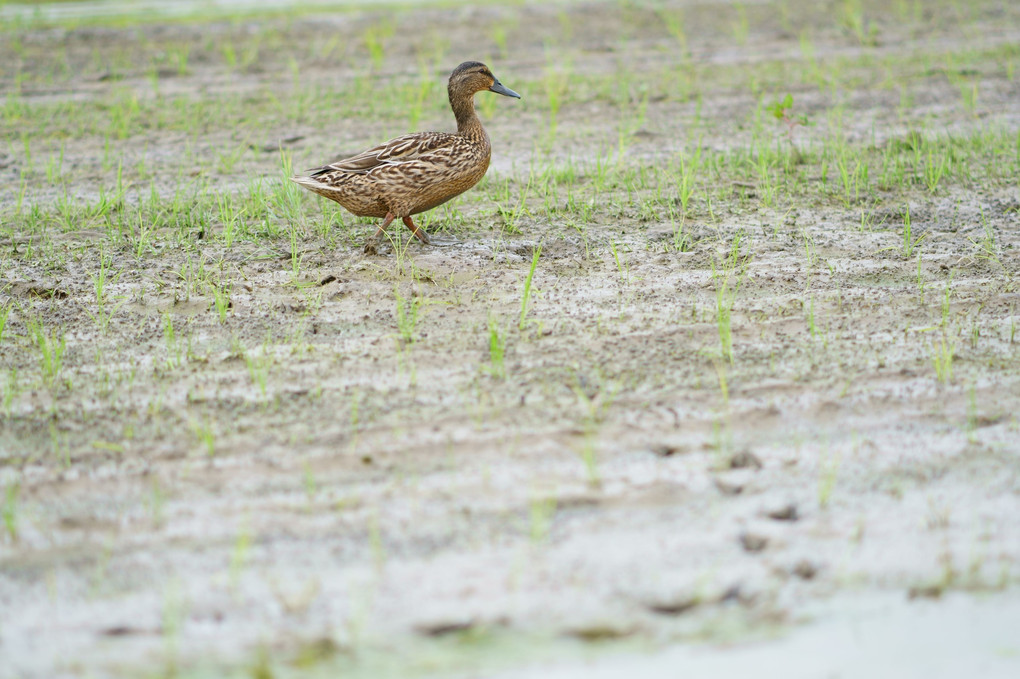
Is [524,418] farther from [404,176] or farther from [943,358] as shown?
[404,176]

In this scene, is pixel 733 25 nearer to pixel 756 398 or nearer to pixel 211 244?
pixel 211 244

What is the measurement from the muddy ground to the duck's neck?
0.49 metres

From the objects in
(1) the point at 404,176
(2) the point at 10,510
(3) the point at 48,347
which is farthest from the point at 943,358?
(3) the point at 48,347

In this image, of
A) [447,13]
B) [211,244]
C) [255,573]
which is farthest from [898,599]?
[447,13]

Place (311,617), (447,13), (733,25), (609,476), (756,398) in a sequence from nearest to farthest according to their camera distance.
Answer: (311,617), (609,476), (756,398), (733,25), (447,13)

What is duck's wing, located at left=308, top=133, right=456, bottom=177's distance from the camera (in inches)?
197

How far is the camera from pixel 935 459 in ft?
10.4

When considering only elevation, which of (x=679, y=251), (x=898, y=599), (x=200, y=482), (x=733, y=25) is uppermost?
(x=733, y=25)

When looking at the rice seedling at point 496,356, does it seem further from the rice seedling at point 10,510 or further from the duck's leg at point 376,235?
the rice seedling at point 10,510

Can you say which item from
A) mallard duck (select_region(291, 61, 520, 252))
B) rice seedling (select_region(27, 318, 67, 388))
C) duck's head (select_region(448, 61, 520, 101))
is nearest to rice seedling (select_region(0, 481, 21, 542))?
rice seedling (select_region(27, 318, 67, 388))

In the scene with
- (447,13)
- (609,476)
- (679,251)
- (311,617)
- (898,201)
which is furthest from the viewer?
(447,13)

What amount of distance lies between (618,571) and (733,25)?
385 inches

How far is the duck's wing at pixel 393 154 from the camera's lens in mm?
5000

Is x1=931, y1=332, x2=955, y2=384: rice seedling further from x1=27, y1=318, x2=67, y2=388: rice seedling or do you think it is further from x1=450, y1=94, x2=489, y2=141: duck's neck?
x1=27, y1=318, x2=67, y2=388: rice seedling
